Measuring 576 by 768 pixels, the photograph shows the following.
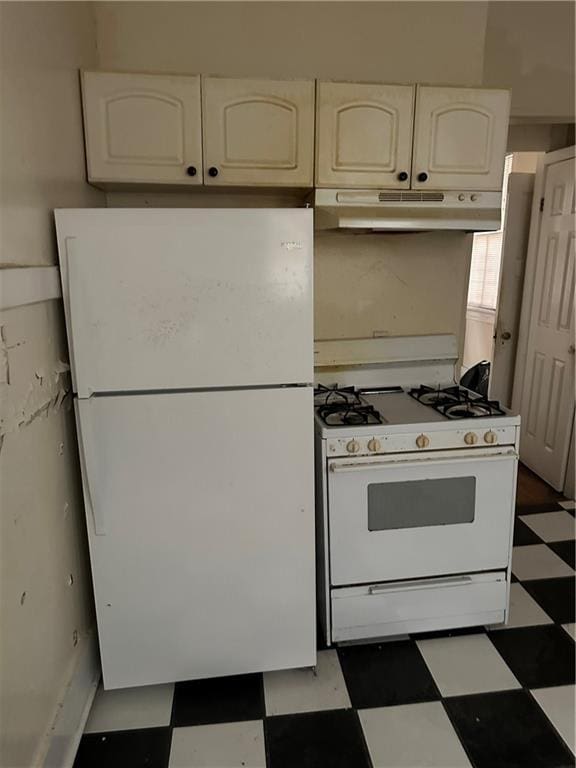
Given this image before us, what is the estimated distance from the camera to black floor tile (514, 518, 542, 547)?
108 inches

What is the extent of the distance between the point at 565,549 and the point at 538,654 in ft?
2.81

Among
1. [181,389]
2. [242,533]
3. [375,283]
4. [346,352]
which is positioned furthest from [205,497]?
[375,283]

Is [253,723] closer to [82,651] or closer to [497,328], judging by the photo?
[82,651]

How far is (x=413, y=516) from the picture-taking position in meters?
1.93

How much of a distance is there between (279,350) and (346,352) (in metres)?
0.91

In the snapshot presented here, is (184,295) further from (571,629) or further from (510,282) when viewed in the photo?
(510,282)

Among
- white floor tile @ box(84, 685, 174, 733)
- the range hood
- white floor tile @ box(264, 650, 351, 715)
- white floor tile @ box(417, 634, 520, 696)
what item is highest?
the range hood

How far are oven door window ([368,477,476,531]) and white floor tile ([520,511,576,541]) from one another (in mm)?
1155

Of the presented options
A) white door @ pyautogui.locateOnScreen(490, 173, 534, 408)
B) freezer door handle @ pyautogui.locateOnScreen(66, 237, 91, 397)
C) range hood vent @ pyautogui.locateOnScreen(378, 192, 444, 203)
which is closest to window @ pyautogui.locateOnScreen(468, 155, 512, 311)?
white door @ pyautogui.locateOnScreen(490, 173, 534, 408)

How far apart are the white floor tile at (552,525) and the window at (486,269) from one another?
2033mm

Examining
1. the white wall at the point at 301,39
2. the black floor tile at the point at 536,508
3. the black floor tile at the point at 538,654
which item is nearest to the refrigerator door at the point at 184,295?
the white wall at the point at 301,39

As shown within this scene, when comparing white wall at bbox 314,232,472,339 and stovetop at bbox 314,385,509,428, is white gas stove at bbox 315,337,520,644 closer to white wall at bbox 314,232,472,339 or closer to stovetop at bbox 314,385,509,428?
stovetop at bbox 314,385,509,428

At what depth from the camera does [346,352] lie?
2.47m

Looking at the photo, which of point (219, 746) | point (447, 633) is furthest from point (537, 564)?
→ point (219, 746)
